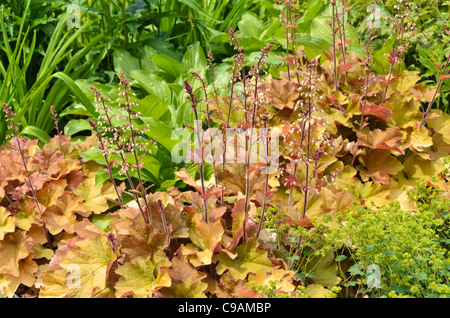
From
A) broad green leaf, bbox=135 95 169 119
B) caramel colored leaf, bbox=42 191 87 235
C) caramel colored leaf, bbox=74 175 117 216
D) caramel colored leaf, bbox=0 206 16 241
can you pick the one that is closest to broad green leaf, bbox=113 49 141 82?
broad green leaf, bbox=135 95 169 119

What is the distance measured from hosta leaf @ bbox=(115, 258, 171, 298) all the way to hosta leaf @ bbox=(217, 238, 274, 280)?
207 mm

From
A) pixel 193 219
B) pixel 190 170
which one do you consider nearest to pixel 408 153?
pixel 190 170

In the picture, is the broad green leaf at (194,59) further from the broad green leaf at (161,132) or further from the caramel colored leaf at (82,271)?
the caramel colored leaf at (82,271)

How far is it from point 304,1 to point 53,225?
2.82m

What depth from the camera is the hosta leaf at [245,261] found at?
1.68m

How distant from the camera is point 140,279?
163 centimetres

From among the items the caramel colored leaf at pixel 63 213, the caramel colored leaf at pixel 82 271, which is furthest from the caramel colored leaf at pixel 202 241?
the caramel colored leaf at pixel 63 213

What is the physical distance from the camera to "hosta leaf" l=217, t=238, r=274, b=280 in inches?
66.3

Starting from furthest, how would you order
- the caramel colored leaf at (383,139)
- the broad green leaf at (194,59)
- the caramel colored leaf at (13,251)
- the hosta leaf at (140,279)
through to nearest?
the broad green leaf at (194,59)
the caramel colored leaf at (383,139)
the caramel colored leaf at (13,251)
the hosta leaf at (140,279)

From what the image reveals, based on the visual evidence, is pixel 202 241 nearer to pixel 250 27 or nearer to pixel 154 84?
pixel 154 84

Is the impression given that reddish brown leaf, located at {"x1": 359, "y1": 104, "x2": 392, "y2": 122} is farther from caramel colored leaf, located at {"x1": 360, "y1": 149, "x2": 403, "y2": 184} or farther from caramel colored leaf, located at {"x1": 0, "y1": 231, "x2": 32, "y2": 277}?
caramel colored leaf, located at {"x1": 0, "y1": 231, "x2": 32, "y2": 277}

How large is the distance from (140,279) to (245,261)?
38 cm

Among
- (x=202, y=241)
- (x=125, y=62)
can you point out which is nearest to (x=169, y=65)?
(x=125, y=62)

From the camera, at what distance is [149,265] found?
64.9 inches
